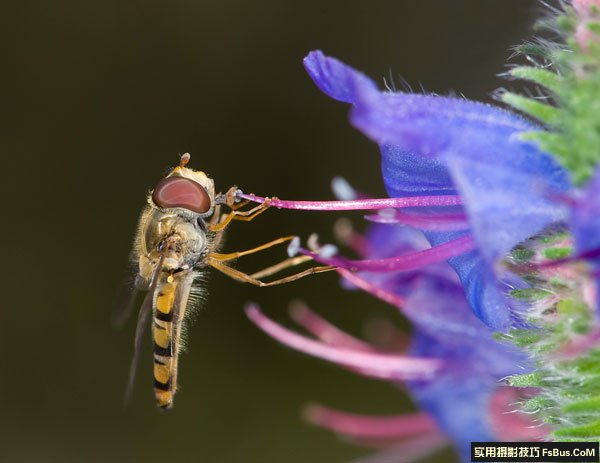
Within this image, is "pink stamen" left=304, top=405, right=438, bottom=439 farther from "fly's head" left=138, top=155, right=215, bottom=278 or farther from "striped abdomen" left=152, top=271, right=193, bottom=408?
"fly's head" left=138, top=155, right=215, bottom=278

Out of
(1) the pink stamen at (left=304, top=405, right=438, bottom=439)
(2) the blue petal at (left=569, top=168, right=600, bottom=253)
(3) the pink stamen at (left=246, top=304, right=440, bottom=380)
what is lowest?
(2) the blue petal at (left=569, top=168, right=600, bottom=253)

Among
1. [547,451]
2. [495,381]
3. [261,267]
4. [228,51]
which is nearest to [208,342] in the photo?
[261,267]

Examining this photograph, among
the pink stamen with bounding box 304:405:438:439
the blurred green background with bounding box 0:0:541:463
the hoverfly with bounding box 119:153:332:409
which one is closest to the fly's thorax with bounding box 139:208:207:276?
the hoverfly with bounding box 119:153:332:409

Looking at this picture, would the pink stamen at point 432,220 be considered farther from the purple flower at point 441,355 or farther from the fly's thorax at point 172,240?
the fly's thorax at point 172,240

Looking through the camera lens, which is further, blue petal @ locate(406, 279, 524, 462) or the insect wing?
blue petal @ locate(406, 279, 524, 462)

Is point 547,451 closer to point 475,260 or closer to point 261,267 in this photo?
point 475,260

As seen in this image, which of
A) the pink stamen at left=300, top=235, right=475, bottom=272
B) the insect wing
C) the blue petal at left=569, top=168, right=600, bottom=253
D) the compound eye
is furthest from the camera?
the compound eye

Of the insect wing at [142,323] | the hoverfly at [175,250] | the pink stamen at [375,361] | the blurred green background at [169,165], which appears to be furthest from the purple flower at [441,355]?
the blurred green background at [169,165]

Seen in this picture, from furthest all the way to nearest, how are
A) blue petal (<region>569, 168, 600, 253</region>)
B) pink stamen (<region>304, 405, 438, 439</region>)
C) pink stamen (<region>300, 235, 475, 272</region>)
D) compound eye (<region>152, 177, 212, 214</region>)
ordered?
pink stamen (<region>304, 405, 438, 439</region>)
compound eye (<region>152, 177, 212, 214</region>)
pink stamen (<region>300, 235, 475, 272</region>)
blue petal (<region>569, 168, 600, 253</region>)
